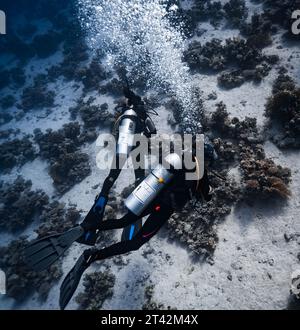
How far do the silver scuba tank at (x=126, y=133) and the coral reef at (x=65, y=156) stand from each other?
4975 millimetres

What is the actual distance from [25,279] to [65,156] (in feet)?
15.4

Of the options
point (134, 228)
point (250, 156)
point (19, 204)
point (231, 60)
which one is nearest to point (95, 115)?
point (19, 204)

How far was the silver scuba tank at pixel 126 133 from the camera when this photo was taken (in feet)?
22.0

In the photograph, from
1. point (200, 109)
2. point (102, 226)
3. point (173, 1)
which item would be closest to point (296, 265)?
point (102, 226)

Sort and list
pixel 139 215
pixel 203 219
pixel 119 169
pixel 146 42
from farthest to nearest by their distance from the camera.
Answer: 1. pixel 146 42
2. pixel 203 219
3. pixel 119 169
4. pixel 139 215

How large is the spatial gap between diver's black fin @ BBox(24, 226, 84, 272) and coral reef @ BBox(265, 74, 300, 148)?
20.4 feet

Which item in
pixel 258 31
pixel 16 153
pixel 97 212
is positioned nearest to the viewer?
pixel 97 212

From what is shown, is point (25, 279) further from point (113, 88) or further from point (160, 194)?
point (113, 88)

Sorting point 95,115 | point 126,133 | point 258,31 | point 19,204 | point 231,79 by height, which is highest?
point 258,31

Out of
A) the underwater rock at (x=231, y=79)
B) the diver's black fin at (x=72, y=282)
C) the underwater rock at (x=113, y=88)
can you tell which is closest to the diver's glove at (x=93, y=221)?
the diver's black fin at (x=72, y=282)

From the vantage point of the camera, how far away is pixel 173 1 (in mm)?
16938

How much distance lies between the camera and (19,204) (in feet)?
38.7

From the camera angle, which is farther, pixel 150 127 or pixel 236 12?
pixel 236 12

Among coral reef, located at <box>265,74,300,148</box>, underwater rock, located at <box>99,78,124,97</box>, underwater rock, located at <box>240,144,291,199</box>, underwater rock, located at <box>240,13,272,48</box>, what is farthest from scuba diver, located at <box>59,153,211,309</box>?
underwater rock, located at <box>99,78,124,97</box>
